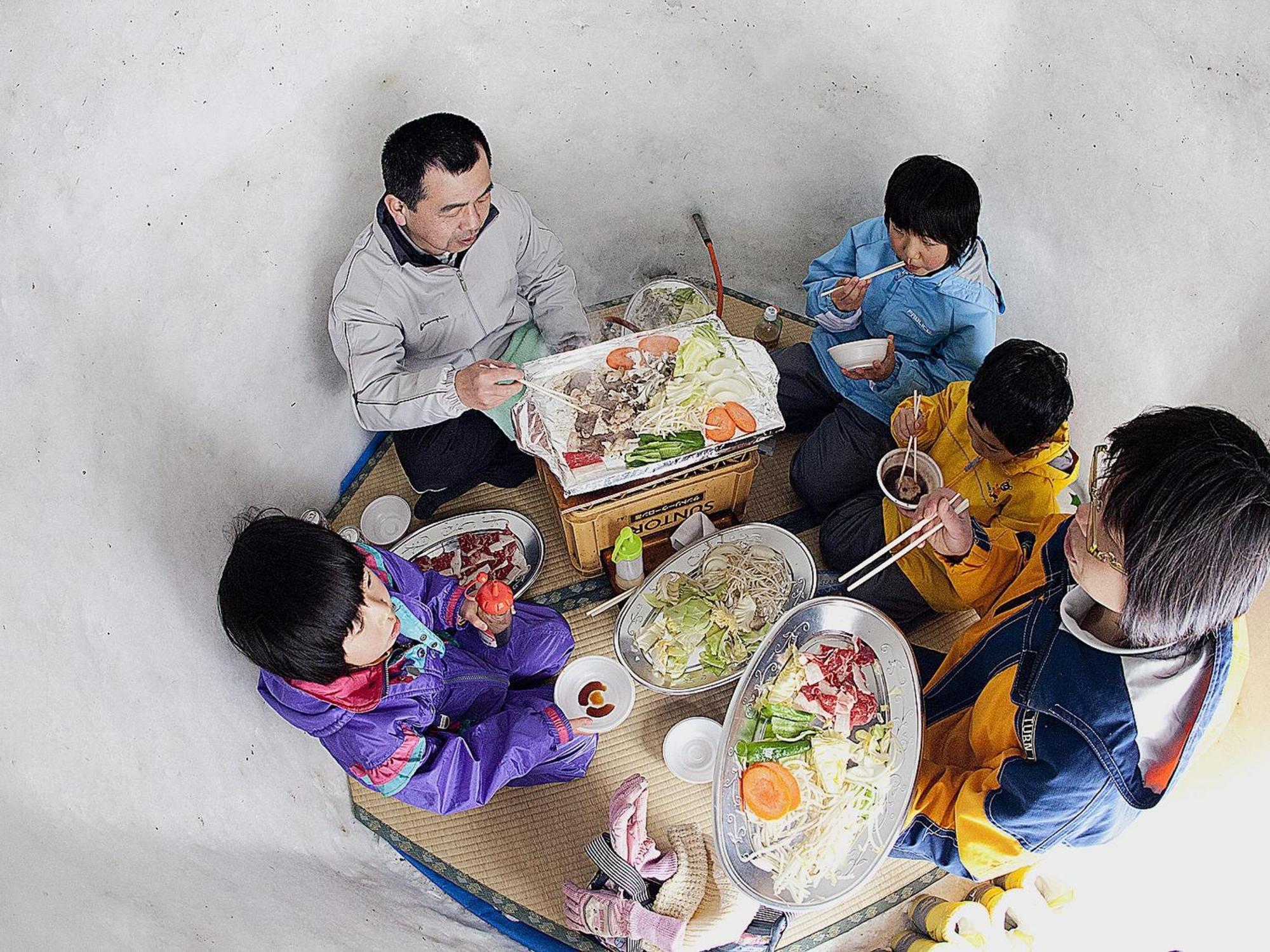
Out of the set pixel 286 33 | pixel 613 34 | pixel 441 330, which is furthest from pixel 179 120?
pixel 613 34

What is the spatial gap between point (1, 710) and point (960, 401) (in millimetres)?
2628

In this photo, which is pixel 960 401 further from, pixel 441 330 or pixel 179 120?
pixel 179 120

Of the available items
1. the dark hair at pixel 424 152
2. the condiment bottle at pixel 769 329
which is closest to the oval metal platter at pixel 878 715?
the condiment bottle at pixel 769 329

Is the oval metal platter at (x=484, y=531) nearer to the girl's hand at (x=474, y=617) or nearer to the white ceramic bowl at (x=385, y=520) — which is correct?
the white ceramic bowl at (x=385, y=520)

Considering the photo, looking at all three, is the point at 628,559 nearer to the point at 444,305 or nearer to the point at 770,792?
the point at 770,792

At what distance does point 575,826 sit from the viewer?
2719 millimetres

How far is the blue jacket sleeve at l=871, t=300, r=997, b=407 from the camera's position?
9.42 ft

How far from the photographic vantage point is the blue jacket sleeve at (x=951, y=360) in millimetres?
2871

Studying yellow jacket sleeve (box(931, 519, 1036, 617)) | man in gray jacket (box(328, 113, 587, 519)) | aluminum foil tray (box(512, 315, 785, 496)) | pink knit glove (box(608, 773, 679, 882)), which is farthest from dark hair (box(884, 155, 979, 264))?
pink knit glove (box(608, 773, 679, 882))

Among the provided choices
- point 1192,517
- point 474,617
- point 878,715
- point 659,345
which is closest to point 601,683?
point 474,617

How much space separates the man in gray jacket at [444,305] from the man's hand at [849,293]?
0.94 m

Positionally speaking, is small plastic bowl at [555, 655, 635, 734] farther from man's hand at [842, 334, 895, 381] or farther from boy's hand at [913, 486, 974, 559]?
man's hand at [842, 334, 895, 381]

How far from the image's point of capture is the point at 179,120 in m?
2.21

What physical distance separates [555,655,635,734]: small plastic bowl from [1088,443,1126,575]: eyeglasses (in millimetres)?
1552
